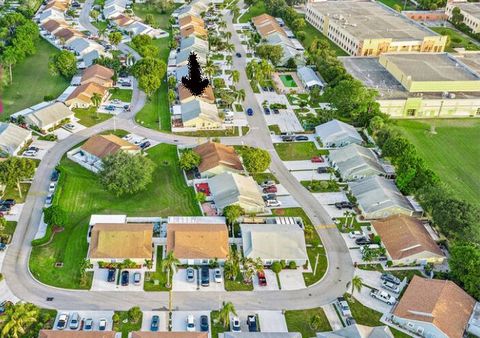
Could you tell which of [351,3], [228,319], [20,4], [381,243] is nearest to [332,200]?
[381,243]

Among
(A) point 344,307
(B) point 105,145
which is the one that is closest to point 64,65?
(B) point 105,145

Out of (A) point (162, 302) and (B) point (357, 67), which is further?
(B) point (357, 67)

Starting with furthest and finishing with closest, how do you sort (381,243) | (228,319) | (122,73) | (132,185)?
(122,73) < (132,185) < (381,243) < (228,319)

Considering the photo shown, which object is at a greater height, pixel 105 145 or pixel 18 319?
pixel 18 319

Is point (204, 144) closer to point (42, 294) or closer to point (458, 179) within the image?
point (42, 294)

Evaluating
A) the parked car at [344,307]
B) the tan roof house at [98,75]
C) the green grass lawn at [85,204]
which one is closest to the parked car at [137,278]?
the green grass lawn at [85,204]

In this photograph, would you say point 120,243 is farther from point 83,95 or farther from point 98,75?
point 98,75

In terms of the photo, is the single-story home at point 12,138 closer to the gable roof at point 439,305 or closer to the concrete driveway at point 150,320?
the concrete driveway at point 150,320
